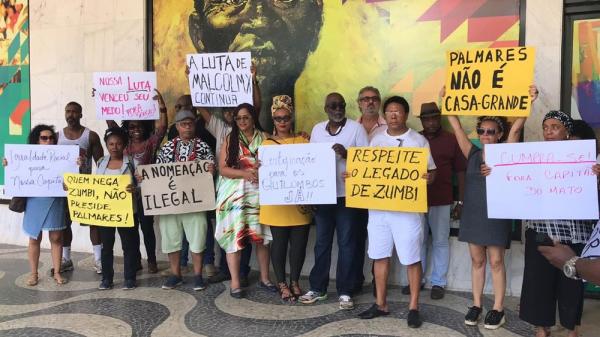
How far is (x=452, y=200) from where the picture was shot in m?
5.21

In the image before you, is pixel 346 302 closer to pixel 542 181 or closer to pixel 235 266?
pixel 235 266

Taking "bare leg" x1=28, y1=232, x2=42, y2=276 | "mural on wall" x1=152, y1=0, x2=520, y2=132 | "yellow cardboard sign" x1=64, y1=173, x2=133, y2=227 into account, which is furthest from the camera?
"bare leg" x1=28, y1=232, x2=42, y2=276

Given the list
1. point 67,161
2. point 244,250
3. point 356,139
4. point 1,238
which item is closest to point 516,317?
point 356,139

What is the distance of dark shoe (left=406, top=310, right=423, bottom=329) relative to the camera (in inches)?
168

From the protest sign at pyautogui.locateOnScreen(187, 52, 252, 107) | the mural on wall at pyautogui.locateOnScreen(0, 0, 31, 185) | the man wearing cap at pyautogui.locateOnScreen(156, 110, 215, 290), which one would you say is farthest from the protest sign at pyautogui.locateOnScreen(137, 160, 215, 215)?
the mural on wall at pyautogui.locateOnScreen(0, 0, 31, 185)

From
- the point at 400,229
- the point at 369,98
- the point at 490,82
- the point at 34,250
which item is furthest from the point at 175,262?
the point at 490,82

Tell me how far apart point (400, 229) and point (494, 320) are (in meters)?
1.07

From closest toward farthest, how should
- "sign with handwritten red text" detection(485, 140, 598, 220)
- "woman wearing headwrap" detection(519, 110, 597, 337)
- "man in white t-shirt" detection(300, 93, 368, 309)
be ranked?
"sign with handwritten red text" detection(485, 140, 598, 220)
"woman wearing headwrap" detection(519, 110, 597, 337)
"man in white t-shirt" detection(300, 93, 368, 309)

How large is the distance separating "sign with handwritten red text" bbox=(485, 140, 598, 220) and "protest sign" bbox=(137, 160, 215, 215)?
2.73 metres

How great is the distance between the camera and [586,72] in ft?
16.4

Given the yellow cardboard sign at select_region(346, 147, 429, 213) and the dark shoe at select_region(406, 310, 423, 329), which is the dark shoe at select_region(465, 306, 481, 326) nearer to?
the dark shoe at select_region(406, 310, 423, 329)

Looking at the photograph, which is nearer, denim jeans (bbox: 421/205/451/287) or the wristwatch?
the wristwatch

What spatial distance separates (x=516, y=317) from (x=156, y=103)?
4.22 m

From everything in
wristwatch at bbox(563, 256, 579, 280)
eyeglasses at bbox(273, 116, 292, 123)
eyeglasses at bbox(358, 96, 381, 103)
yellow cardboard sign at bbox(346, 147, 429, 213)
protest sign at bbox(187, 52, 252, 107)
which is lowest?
wristwatch at bbox(563, 256, 579, 280)
